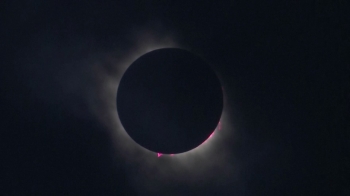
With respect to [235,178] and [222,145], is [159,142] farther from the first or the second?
[235,178]

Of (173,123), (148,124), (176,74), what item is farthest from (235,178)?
(176,74)

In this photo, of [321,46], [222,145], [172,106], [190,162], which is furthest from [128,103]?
[321,46]

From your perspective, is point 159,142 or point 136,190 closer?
point 159,142

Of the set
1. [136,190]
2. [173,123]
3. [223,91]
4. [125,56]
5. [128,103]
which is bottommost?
[136,190]

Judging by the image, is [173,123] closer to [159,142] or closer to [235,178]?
[159,142]

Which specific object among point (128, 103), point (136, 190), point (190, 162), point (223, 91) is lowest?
point (136, 190)

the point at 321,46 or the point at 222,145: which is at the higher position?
the point at 321,46
